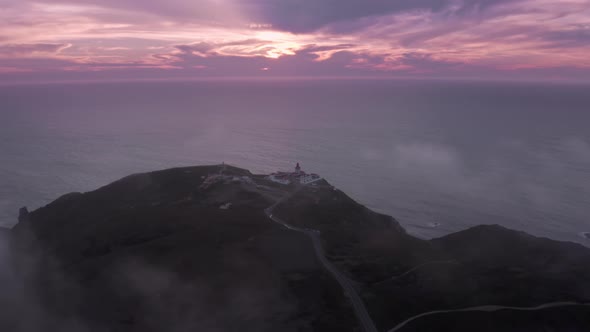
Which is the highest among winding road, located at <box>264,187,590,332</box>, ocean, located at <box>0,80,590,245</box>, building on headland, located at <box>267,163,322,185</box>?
building on headland, located at <box>267,163,322,185</box>

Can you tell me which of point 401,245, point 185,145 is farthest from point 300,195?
point 185,145

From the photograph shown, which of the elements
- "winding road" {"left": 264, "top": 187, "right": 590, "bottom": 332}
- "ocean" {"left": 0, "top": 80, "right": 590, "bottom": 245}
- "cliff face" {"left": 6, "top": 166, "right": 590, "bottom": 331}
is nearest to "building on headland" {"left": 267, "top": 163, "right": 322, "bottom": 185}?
"cliff face" {"left": 6, "top": 166, "right": 590, "bottom": 331}

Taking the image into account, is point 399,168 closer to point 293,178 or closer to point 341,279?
Result: point 293,178

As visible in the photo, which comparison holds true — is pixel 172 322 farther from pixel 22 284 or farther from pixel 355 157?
pixel 355 157

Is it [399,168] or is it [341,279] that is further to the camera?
[399,168]

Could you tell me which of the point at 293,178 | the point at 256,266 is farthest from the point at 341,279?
the point at 293,178

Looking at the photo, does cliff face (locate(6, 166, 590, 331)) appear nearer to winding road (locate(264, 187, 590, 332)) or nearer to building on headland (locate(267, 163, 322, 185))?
winding road (locate(264, 187, 590, 332))

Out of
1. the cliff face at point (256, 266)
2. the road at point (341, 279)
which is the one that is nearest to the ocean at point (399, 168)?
the cliff face at point (256, 266)
